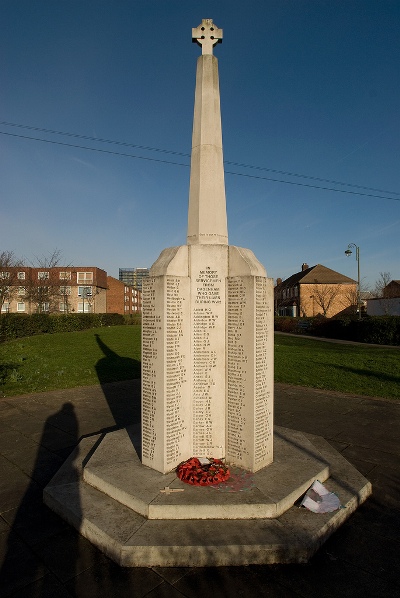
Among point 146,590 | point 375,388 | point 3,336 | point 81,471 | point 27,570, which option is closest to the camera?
point 146,590

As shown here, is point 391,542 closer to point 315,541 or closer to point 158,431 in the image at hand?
point 315,541

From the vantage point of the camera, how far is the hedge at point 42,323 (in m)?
29.7

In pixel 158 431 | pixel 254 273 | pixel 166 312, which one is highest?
pixel 254 273

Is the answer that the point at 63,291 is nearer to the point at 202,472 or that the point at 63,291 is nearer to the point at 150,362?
the point at 150,362

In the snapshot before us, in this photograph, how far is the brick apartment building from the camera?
44281 millimetres

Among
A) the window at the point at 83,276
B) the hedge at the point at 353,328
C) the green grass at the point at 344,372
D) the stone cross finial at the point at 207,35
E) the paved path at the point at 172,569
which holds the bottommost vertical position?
the paved path at the point at 172,569

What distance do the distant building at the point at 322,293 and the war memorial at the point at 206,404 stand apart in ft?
190

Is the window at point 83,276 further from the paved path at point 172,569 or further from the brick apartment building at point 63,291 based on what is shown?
the paved path at point 172,569

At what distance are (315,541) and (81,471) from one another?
3224mm

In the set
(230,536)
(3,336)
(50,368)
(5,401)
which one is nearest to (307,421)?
(230,536)

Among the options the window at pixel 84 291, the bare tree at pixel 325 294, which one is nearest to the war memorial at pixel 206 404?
the window at pixel 84 291

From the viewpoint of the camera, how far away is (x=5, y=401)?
9.65 m

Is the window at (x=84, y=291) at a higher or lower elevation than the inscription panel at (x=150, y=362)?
higher

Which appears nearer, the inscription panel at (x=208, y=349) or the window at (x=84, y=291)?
the inscription panel at (x=208, y=349)
